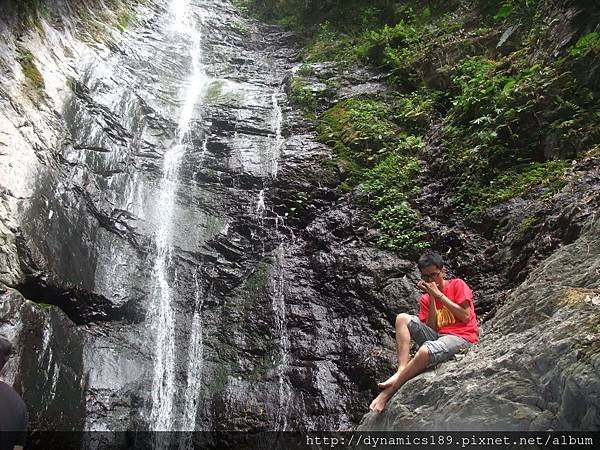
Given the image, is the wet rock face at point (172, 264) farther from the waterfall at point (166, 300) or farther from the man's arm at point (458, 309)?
the man's arm at point (458, 309)

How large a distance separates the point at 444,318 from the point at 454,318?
10 cm

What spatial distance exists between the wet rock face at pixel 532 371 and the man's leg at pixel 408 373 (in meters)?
0.08

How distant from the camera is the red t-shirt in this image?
4.56 m

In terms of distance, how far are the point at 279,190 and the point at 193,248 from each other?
2216 millimetres

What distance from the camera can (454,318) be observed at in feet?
15.3

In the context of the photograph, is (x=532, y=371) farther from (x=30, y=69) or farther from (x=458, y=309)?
(x=30, y=69)

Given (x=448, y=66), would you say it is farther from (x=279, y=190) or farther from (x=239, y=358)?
(x=239, y=358)

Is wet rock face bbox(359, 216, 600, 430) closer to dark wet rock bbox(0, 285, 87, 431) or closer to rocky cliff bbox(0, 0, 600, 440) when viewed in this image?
rocky cliff bbox(0, 0, 600, 440)

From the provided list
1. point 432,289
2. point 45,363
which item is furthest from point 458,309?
point 45,363

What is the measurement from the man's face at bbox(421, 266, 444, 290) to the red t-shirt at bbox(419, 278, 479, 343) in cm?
10

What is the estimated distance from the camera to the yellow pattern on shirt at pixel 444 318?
4.68 meters

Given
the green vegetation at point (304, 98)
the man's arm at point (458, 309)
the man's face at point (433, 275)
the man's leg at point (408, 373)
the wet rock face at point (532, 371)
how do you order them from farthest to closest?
the green vegetation at point (304, 98) < the man's face at point (433, 275) < the man's arm at point (458, 309) < the man's leg at point (408, 373) < the wet rock face at point (532, 371)

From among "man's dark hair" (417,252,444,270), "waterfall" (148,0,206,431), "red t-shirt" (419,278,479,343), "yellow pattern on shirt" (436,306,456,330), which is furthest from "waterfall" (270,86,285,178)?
"yellow pattern on shirt" (436,306,456,330)

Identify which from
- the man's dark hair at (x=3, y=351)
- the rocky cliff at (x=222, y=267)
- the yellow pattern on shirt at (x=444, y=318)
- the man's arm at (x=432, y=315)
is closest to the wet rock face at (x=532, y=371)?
the rocky cliff at (x=222, y=267)
